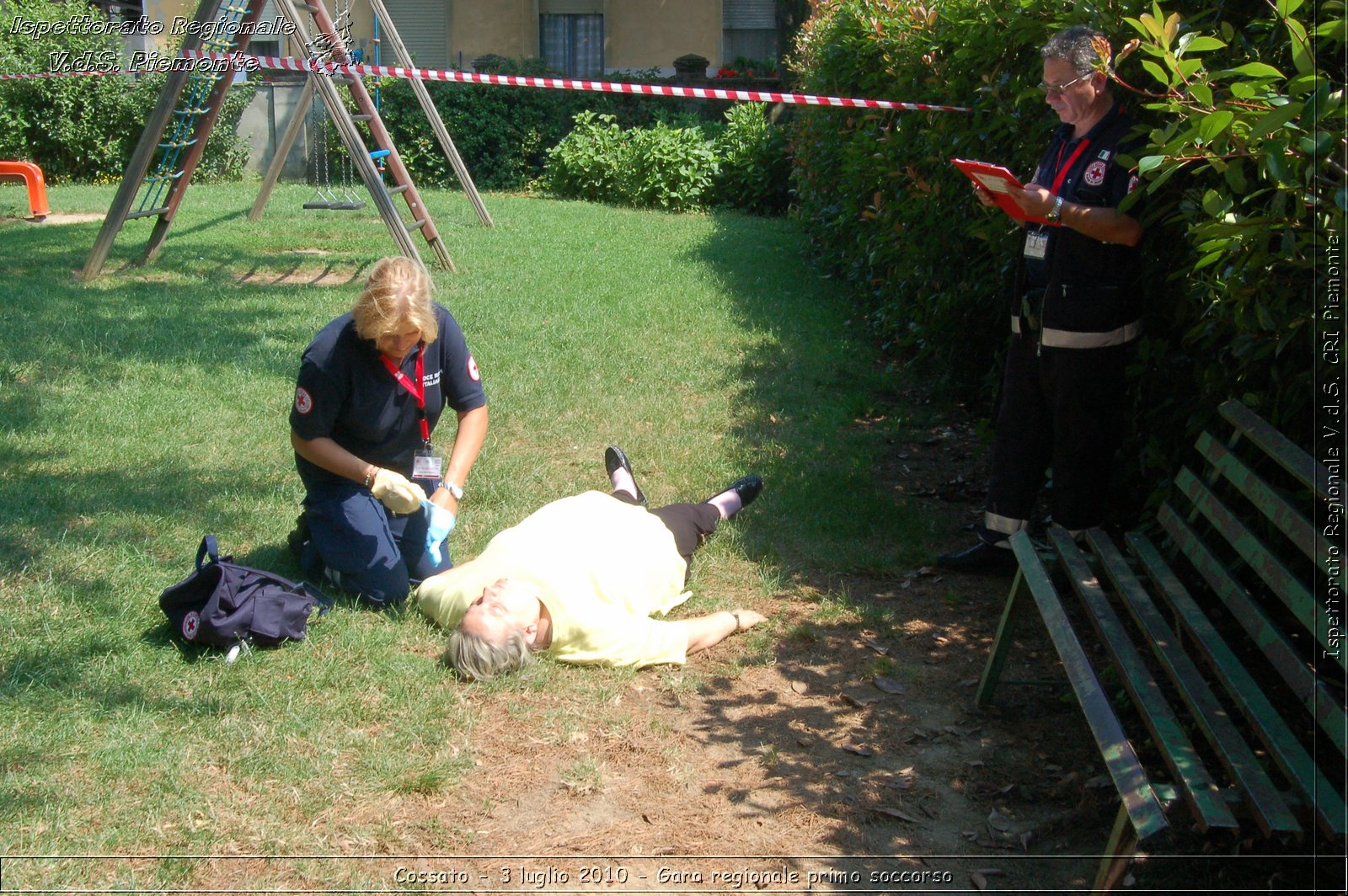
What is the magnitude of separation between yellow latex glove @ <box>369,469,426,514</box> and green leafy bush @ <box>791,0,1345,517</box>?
2.75m

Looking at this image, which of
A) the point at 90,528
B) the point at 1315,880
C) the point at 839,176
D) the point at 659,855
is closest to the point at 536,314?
the point at 839,176

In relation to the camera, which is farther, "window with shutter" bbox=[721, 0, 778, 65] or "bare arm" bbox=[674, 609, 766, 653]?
"window with shutter" bbox=[721, 0, 778, 65]

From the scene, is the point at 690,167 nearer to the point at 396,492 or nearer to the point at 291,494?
the point at 291,494

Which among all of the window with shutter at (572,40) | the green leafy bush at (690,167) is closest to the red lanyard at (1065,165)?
the green leafy bush at (690,167)

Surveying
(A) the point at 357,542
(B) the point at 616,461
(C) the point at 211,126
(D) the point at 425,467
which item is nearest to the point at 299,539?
(A) the point at 357,542

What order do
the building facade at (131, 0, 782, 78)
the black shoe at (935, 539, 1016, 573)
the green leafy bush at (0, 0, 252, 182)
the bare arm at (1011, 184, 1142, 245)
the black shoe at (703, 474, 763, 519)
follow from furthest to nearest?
the building facade at (131, 0, 782, 78)
the green leafy bush at (0, 0, 252, 182)
the black shoe at (703, 474, 763, 519)
the black shoe at (935, 539, 1016, 573)
the bare arm at (1011, 184, 1142, 245)

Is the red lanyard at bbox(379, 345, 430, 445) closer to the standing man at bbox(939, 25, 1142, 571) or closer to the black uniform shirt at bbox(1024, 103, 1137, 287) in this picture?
the standing man at bbox(939, 25, 1142, 571)

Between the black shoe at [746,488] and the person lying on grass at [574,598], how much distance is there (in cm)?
74

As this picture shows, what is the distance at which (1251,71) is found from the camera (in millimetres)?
2635

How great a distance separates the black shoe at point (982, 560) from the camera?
16.4 feet

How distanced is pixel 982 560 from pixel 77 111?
18.4m

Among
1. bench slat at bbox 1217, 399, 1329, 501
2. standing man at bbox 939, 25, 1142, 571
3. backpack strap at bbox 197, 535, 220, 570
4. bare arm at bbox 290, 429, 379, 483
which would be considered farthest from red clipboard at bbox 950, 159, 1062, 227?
backpack strap at bbox 197, 535, 220, 570

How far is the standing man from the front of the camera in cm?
418

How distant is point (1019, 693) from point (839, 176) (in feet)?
23.3
